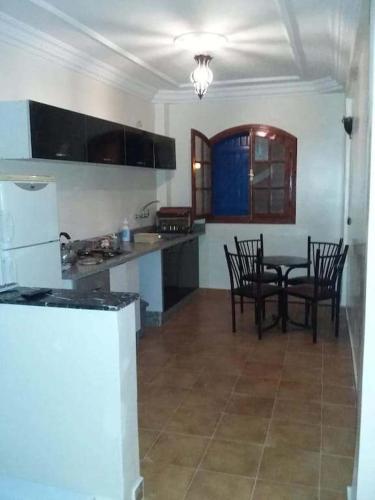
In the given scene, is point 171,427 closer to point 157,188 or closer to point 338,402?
point 338,402

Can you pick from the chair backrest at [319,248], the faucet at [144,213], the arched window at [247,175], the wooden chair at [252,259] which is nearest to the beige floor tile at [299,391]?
the wooden chair at [252,259]

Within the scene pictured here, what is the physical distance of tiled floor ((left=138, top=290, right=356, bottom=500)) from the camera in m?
2.31

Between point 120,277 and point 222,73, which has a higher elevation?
point 222,73

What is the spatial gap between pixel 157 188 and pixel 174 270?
1388mm

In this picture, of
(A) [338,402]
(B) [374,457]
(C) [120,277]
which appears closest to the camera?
(B) [374,457]

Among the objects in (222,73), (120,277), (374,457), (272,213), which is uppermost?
(222,73)

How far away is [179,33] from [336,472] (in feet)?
10.6

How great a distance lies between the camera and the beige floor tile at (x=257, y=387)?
3266 mm

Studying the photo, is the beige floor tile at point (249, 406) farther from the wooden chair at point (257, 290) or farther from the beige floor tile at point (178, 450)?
the wooden chair at point (257, 290)

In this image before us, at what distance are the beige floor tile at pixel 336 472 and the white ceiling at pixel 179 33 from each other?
9.00ft

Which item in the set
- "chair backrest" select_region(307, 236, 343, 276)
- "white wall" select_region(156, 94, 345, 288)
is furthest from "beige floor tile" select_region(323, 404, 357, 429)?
"white wall" select_region(156, 94, 345, 288)

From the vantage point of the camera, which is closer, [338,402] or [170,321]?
[338,402]

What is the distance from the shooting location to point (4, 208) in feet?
8.73

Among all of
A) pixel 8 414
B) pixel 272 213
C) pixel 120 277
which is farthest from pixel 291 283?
pixel 8 414
